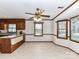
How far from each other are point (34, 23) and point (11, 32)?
8.13ft

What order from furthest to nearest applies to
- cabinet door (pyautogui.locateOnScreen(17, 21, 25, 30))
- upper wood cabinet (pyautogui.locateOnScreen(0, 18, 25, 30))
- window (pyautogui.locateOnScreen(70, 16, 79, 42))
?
cabinet door (pyautogui.locateOnScreen(17, 21, 25, 30)) < upper wood cabinet (pyautogui.locateOnScreen(0, 18, 25, 30)) < window (pyautogui.locateOnScreen(70, 16, 79, 42))

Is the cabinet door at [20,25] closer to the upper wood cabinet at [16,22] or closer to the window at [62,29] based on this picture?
the upper wood cabinet at [16,22]

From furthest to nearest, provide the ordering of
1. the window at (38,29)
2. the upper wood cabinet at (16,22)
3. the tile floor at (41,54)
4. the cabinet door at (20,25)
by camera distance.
→ the window at (38,29) < the cabinet door at (20,25) < the upper wood cabinet at (16,22) < the tile floor at (41,54)

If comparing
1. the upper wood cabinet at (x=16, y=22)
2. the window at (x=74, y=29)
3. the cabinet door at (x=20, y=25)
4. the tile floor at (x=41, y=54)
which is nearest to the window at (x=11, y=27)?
the upper wood cabinet at (x=16, y=22)

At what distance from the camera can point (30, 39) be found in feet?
49.4

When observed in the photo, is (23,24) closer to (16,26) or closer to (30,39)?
(16,26)

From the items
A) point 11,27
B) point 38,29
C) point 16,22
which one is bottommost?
point 38,29

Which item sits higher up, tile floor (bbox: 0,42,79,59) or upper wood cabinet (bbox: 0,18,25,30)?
upper wood cabinet (bbox: 0,18,25,30)

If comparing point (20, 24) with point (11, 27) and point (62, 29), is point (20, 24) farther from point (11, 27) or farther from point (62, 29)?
point (62, 29)

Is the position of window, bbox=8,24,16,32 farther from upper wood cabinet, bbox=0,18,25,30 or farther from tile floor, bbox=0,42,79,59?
tile floor, bbox=0,42,79,59

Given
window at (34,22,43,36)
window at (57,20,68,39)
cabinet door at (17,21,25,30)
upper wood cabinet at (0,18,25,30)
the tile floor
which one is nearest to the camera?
the tile floor

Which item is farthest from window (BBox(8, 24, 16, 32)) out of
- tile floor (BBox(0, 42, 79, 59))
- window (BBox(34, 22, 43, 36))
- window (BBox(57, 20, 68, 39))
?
tile floor (BBox(0, 42, 79, 59))

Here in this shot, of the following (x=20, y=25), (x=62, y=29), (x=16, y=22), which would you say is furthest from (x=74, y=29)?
(x=16, y=22)

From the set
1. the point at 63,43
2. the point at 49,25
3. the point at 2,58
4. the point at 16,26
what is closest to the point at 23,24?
the point at 16,26
